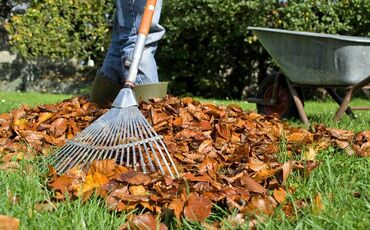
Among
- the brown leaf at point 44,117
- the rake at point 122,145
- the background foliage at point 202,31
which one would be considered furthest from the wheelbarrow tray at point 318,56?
the background foliage at point 202,31

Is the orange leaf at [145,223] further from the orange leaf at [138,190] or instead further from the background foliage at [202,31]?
the background foliage at [202,31]

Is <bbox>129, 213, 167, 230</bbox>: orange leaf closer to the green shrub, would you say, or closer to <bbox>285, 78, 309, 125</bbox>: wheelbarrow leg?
<bbox>285, 78, 309, 125</bbox>: wheelbarrow leg

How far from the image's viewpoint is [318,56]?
371 centimetres

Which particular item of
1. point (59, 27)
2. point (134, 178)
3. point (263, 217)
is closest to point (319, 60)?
point (134, 178)

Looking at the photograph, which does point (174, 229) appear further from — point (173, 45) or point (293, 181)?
point (173, 45)

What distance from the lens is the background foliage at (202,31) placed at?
8.96m

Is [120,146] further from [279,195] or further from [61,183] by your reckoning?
[279,195]

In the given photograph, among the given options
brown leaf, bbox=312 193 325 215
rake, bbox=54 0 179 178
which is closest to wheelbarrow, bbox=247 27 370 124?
rake, bbox=54 0 179 178

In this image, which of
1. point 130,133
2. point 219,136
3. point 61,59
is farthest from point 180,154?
point 61,59

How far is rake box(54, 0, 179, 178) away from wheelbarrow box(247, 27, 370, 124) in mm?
1813

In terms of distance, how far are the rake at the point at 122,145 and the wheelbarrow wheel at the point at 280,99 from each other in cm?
211

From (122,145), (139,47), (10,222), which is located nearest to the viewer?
(10,222)

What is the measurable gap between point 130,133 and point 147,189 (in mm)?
372

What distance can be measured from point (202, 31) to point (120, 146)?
7845 millimetres
